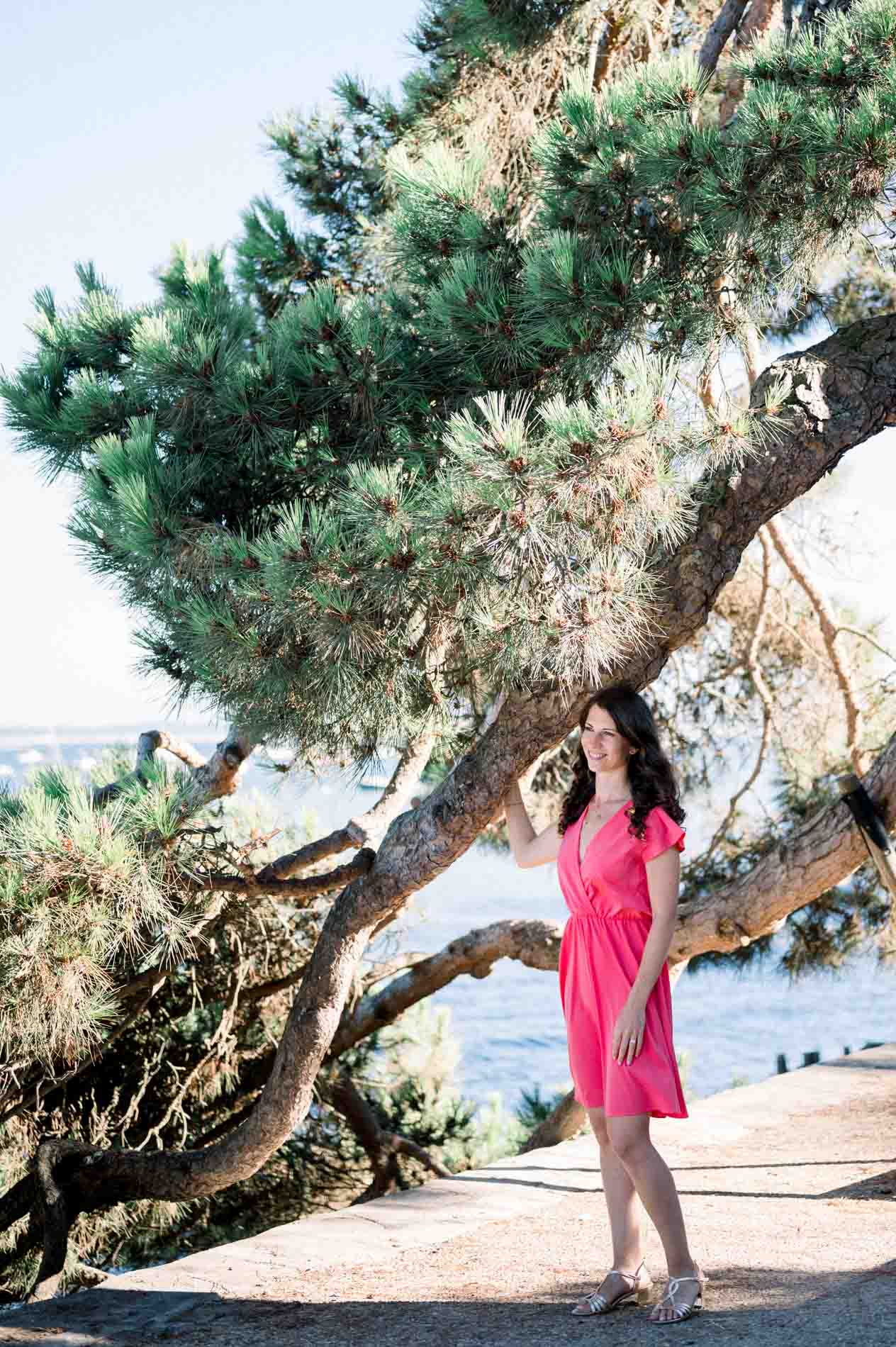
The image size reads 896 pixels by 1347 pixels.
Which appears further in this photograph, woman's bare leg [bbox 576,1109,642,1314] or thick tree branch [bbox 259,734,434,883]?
thick tree branch [bbox 259,734,434,883]

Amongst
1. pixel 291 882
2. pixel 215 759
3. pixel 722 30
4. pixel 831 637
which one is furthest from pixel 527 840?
pixel 722 30

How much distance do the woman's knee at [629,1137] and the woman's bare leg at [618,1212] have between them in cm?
12

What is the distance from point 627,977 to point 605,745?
1.50 ft

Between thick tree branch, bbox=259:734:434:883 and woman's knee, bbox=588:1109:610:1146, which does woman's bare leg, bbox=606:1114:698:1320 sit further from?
thick tree branch, bbox=259:734:434:883

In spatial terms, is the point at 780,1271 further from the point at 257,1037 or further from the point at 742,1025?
the point at 742,1025

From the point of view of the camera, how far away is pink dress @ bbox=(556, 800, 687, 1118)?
8.20 feet

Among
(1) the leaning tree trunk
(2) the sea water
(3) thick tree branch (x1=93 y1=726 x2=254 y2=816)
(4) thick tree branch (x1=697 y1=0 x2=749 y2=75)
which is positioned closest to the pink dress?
(1) the leaning tree trunk

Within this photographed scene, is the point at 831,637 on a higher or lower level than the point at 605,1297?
higher

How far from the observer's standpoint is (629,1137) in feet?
8.03

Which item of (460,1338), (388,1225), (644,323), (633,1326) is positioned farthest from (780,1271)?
(644,323)

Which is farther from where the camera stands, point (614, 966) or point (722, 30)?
point (722, 30)

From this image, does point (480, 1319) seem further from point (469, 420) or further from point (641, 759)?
point (469, 420)

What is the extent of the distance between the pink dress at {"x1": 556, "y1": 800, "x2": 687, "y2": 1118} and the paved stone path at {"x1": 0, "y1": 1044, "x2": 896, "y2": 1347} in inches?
17.9

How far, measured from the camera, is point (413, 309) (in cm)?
319
